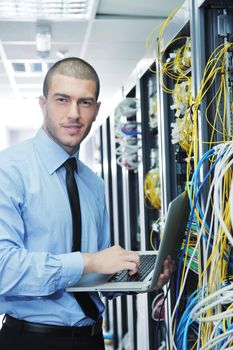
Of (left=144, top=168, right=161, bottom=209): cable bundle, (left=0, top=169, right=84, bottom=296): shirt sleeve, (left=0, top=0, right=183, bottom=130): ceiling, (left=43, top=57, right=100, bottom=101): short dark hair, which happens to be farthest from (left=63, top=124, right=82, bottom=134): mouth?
(left=0, top=0, right=183, bottom=130): ceiling

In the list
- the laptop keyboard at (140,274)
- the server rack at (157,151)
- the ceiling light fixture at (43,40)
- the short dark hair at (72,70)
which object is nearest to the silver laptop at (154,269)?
the laptop keyboard at (140,274)

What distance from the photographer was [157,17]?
3527 mm

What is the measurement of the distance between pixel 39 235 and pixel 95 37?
300 cm

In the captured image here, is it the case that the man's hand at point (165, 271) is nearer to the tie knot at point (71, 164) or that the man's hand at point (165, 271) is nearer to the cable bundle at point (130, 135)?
the tie knot at point (71, 164)

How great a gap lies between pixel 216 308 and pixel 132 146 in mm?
1489

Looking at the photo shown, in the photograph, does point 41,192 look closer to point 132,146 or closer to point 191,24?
point 191,24

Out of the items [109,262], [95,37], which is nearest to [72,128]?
[109,262]

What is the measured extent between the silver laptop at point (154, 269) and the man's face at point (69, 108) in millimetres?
367

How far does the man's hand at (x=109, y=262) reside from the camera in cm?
116

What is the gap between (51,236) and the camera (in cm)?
129

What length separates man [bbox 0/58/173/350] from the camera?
1.14 meters

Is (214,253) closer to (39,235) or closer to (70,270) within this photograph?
(70,270)

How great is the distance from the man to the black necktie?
1cm

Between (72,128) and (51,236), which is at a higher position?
(72,128)
